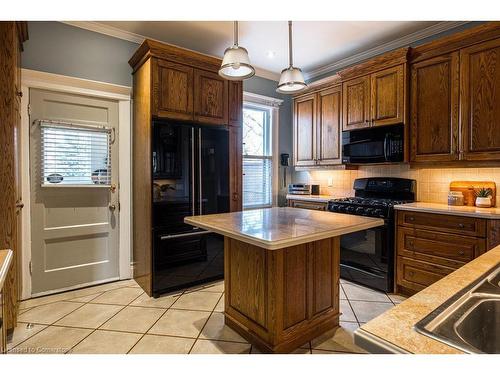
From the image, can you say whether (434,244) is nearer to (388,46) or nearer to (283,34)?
(388,46)

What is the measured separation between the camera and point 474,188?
113 inches

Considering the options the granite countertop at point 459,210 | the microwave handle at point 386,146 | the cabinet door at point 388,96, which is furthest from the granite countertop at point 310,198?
the cabinet door at point 388,96

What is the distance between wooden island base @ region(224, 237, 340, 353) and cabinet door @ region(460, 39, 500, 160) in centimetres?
168

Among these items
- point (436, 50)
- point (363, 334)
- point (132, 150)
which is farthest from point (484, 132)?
point (132, 150)

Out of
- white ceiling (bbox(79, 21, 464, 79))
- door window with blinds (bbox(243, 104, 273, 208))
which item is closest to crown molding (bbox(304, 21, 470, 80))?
white ceiling (bbox(79, 21, 464, 79))

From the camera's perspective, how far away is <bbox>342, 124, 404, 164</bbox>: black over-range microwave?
10.4ft

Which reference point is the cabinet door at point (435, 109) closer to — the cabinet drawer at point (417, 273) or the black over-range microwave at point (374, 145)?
the black over-range microwave at point (374, 145)

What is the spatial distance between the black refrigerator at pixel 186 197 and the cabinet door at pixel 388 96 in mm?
1770

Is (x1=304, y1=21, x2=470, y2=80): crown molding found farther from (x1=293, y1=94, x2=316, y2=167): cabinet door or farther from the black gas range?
the black gas range

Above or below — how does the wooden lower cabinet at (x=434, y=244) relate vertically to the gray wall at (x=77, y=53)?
below

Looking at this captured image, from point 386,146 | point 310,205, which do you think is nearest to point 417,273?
point 386,146

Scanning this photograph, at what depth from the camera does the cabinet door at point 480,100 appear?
252 cm

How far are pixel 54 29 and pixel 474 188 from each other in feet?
14.7

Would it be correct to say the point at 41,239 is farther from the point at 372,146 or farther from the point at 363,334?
the point at 372,146
